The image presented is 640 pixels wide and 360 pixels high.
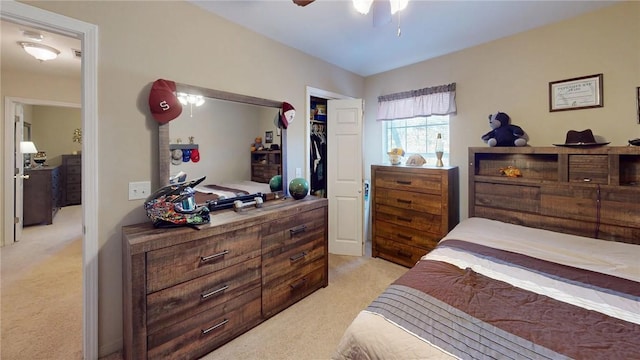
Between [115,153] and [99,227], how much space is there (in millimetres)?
509

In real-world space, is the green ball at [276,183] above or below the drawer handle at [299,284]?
above

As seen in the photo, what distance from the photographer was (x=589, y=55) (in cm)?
217

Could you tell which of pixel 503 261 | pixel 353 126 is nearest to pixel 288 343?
pixel 503 261

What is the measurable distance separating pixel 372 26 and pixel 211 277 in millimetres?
2481

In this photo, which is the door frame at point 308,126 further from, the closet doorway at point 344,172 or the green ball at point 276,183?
the green ball at point 276,183

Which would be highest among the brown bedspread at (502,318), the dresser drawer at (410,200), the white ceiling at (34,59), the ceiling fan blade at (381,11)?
the white ceiling at (34,59)

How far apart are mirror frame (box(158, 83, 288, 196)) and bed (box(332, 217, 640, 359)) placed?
5.57ft

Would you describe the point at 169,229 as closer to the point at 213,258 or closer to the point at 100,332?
the point at 213,258

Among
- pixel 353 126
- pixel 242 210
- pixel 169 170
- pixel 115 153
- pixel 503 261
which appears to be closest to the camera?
pixel 503 261

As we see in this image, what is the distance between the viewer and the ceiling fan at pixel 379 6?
1401 mm

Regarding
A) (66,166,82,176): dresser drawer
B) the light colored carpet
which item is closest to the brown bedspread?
the light colored carpet

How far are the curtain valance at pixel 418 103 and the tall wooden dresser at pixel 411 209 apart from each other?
77 centimetres

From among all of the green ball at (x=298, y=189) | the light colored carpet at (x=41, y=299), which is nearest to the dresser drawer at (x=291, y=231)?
the green ball at (x=298, y=189)

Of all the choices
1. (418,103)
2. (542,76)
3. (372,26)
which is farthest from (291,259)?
(542,76)
